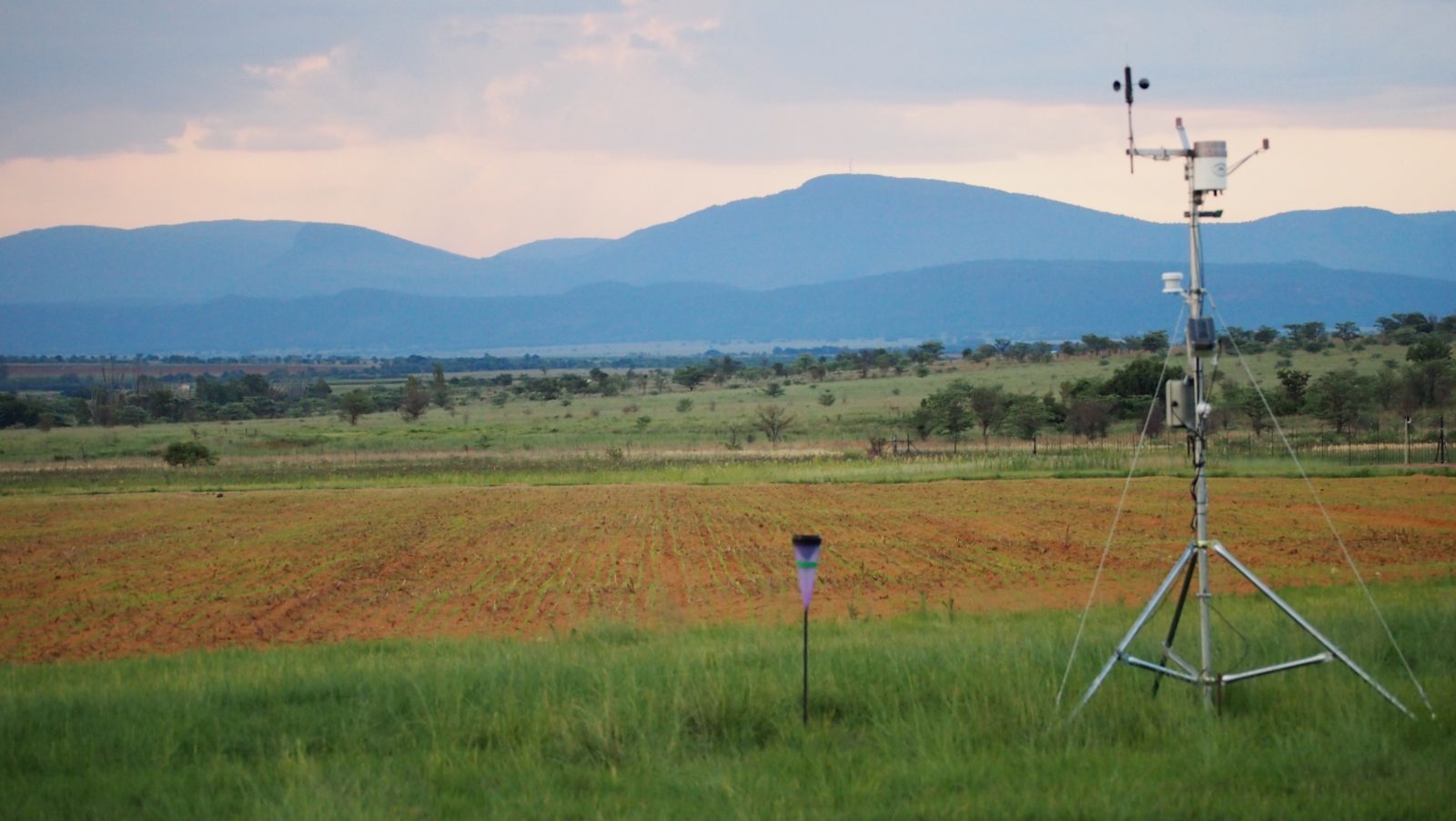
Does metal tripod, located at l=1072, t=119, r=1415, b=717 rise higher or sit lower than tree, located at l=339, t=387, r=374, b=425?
higher

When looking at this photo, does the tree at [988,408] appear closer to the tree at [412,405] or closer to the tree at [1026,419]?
the tree at [1026,419]

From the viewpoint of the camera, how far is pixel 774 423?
219 feet

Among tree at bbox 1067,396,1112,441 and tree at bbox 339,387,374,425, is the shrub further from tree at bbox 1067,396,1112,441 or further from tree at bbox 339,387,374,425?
tree at bbox 1067,396,1112,441

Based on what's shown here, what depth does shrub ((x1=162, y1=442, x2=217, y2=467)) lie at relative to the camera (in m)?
53.7

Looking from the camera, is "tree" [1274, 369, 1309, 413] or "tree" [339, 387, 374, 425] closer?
"tree" [1274, 369, 1309, 413]

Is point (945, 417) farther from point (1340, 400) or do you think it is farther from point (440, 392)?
point (440, 392)

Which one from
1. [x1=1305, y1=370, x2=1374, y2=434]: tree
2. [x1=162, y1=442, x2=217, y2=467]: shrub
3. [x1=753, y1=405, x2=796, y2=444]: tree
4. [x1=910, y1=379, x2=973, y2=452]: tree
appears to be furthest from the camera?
[x1=753, y1=405, x2=796, y2=444]: tree

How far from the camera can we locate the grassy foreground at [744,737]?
760 cm

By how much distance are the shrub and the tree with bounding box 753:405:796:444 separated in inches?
948

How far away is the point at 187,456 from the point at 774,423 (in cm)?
2737

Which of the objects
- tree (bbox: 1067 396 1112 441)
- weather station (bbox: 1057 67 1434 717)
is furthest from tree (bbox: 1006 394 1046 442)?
weather station (bbox: 1057 67 1434 717)

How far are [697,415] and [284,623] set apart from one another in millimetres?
64598

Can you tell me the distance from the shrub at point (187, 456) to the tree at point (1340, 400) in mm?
45442

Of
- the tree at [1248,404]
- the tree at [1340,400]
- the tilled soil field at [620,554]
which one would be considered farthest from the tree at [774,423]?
the tilled soil field at [620,554]
